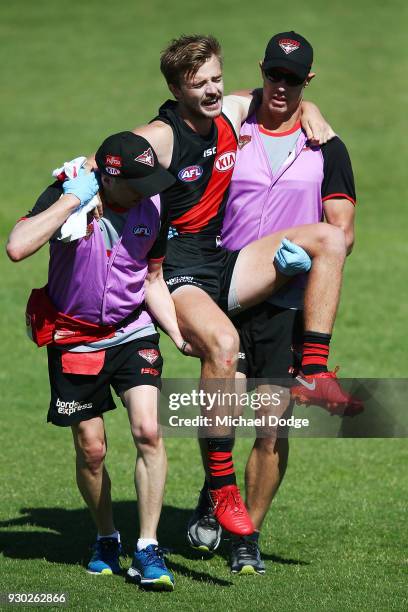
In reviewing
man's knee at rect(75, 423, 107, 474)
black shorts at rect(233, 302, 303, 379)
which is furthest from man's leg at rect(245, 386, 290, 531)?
man's knee at rect(75, 423, 107, 474)

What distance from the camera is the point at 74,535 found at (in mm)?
8328

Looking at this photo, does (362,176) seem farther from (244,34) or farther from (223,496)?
(223,496)

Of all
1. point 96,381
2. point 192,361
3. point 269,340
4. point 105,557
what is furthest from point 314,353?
point 192,361

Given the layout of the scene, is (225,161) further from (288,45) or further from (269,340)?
(269,340)

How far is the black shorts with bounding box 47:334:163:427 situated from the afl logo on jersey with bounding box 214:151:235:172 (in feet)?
4.02

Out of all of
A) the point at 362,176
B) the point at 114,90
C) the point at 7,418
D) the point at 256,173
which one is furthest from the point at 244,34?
the point at 256,173

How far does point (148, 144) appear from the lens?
275 inches

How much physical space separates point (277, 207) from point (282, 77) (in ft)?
2.73

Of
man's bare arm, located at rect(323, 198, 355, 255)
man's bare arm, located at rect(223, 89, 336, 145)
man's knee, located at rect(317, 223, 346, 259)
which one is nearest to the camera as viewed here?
man's knee, located at rect(317, 223, 346, 259)

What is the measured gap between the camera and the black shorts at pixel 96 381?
7129 millimetres

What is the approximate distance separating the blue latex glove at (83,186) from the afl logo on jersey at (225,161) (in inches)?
41.9

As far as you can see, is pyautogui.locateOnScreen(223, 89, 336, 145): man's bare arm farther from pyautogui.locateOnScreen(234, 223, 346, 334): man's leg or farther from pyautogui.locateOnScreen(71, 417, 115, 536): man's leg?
pyautogui.locateOnScreen(71, 417, 115, 536): man's leg

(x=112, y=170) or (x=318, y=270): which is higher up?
(x=112, y=170)

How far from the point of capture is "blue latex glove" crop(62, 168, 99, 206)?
263 inches
